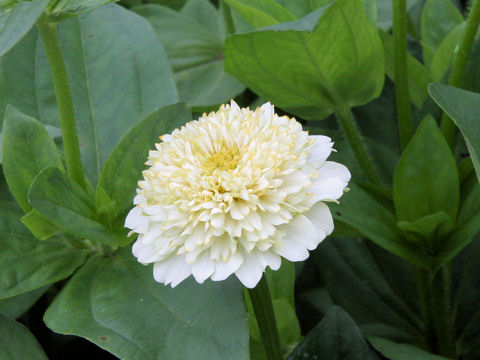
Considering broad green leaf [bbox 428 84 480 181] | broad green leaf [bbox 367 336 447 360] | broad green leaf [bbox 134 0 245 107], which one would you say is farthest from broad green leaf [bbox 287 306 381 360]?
broad green leaf [bbox 134 0 245 107]

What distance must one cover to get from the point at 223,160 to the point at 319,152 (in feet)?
0.28

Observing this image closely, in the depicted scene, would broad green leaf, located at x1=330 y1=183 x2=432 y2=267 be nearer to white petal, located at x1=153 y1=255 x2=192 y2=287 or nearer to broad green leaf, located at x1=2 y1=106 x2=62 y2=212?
white petal, located at x1=153 y1=255 x2=192 y2=287

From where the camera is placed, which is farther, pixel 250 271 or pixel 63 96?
pixel 63 96

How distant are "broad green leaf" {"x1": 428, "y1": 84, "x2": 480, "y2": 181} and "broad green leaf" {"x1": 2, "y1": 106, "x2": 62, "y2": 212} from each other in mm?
375

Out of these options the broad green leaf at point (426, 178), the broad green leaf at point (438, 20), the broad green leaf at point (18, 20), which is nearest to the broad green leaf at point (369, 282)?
the broad green leaf at point (426, 178)

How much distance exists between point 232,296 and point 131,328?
9 cm

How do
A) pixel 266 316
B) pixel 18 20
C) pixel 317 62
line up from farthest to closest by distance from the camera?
pixel 317 62, pixel 266 316, pixel 18 20

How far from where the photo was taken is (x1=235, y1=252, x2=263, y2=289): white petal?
0.50 meters

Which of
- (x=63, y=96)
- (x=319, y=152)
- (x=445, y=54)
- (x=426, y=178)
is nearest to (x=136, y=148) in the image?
(x=63, y=96)

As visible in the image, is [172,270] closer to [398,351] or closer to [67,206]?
[67,206]

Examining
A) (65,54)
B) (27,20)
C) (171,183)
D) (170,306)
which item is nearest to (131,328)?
(170,306)

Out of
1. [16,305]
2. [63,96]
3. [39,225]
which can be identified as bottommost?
[16,305]

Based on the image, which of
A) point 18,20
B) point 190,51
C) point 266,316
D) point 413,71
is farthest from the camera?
point 190,51

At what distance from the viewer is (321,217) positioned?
53cm
